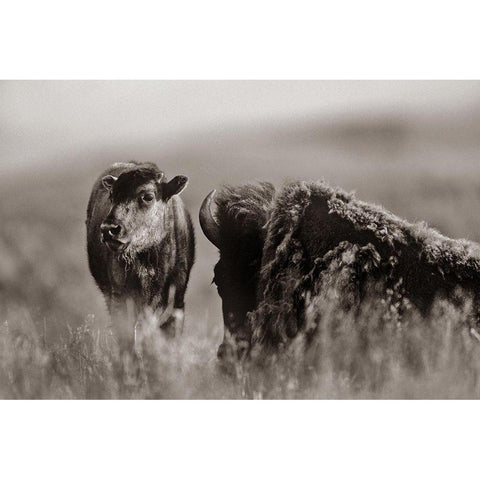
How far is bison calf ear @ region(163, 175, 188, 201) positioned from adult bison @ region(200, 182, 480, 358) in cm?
20

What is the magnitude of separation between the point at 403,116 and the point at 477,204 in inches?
30.9

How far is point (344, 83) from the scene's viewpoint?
534cm

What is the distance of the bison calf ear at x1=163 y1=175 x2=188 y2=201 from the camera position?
5246mm

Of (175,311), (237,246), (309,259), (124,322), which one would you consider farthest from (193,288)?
(309,259)

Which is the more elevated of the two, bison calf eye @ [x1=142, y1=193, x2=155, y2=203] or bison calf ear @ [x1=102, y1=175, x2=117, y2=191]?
bison calf ear @ [x1=102, y1=175, x2=117, y2=191]

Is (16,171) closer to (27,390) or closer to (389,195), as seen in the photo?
(27,390)

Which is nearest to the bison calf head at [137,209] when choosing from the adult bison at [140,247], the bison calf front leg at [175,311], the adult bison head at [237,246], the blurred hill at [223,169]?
the adult bison at [140,247]

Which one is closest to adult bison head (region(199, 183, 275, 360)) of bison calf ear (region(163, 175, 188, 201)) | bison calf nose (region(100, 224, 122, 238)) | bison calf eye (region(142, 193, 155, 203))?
bison calf ear (region(163, 175, 188, 201))

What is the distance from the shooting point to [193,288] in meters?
5.31

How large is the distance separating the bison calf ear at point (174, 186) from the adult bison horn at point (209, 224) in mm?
195

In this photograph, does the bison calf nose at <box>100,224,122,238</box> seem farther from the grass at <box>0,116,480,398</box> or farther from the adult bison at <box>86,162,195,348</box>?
the grass at <box>0,116,480,398</box>

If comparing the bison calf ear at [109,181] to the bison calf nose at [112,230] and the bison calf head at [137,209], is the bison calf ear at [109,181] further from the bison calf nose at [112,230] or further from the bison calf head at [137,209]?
the bison calf nose at [112,230]

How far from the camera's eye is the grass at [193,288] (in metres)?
5.11

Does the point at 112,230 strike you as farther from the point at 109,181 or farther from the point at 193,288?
the point at 193,288
